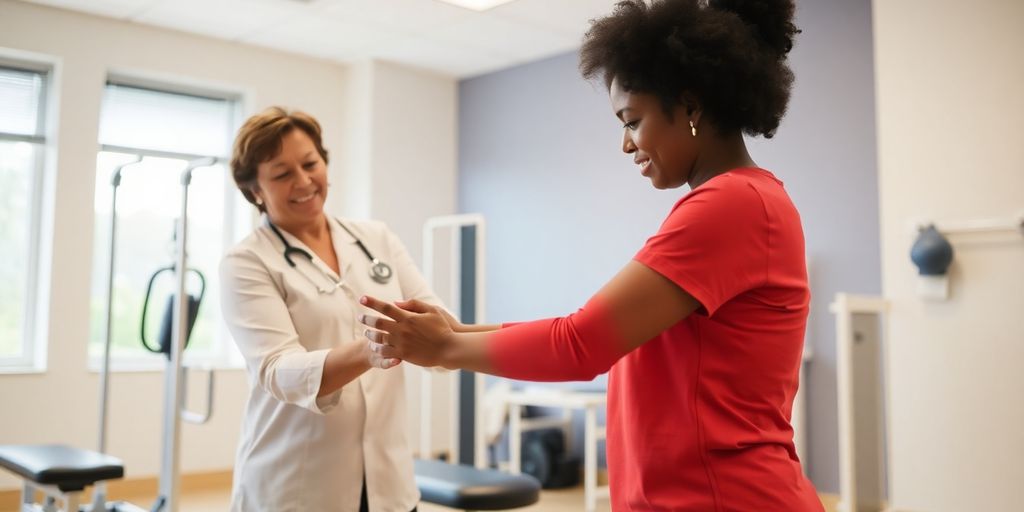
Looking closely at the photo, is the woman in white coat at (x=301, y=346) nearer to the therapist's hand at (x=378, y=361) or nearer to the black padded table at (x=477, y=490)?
the therapist's hand at (x=378, y=361)

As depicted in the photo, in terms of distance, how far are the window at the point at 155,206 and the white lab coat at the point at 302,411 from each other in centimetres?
329

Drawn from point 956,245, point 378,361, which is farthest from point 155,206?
point 378,361

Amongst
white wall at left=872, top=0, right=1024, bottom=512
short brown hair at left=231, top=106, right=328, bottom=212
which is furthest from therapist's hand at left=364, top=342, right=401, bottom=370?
white wall at left=872, top=0, right=1024, bottom=512

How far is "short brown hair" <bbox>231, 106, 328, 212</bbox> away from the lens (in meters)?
1.65

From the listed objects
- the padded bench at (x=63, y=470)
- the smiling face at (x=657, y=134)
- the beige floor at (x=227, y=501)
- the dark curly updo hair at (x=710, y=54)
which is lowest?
the beige floor at (x=227, y=501)

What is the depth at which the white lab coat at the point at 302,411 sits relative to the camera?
1.51m

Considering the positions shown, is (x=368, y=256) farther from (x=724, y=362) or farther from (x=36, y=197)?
(x=36, y=197)

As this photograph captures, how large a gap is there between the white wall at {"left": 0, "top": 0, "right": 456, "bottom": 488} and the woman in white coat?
317 cm

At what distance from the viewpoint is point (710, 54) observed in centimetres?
94

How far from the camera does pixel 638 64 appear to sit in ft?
3.22

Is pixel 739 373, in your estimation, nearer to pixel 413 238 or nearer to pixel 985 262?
pixel 985 262

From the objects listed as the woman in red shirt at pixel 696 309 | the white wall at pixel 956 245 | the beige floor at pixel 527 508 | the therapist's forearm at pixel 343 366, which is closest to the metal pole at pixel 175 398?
the beige floor at pixel 527 508

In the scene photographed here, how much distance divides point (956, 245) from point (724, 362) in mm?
2926

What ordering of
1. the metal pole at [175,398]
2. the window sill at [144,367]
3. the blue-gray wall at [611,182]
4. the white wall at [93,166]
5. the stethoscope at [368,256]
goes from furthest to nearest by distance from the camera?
1. the window sill at [144,367]
2. the white wall at [93,166]
3. the blue-gray wall at [611,182]
4. the metal pole at [175,398]
5. the stethoscope at [368,256]
